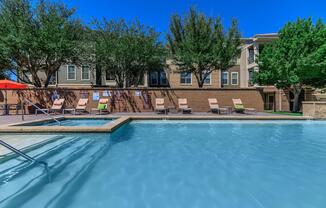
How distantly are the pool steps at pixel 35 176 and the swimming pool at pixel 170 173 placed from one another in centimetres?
1

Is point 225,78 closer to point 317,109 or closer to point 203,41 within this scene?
point 203,41

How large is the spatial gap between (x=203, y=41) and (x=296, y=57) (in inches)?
310

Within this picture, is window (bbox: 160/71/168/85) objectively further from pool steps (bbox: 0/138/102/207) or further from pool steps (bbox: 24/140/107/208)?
pool steps (bbox: 24/140/107/208)

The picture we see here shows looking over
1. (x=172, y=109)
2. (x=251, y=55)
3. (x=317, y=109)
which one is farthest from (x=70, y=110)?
(x=251, y=55)

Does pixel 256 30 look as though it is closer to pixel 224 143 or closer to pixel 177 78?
pixel 177 78

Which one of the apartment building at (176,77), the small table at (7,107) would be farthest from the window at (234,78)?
the small table at (7,107)

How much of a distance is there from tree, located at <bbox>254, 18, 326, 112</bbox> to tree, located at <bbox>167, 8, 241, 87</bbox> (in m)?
3.26

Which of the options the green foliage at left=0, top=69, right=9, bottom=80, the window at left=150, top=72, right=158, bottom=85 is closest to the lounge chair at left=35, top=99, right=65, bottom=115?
the green foliage at left=0, top=69, right=9, bottom=80

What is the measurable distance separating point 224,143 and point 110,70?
51.8ft

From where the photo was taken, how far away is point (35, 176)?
4738 millimetres

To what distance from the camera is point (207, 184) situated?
4562 mm

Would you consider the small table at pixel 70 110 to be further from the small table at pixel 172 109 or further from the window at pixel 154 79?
the window at pixel 154 79

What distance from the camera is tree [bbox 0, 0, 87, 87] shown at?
53.4 feet

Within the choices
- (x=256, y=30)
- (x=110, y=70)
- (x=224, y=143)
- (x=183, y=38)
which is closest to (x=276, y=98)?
(x=256, y=30)
